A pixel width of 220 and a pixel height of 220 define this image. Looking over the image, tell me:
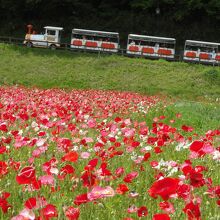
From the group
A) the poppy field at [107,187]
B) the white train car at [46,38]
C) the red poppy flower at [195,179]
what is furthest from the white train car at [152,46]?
the red poppy flower at [195,179]

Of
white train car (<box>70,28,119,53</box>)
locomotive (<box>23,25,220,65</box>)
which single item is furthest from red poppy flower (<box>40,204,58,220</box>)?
white train car (<box>70,28,119,53</box>)

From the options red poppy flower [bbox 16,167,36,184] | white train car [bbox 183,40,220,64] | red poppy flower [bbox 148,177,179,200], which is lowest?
white train car [bbox 183,40,220,64]

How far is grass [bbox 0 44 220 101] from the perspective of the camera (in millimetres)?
30344

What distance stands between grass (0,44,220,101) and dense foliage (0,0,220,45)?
730 inches

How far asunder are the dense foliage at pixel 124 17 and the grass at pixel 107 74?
18.5 m

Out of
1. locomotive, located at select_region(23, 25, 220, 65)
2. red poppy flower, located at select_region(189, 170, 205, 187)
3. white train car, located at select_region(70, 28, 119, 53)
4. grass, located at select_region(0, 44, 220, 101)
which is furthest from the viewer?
white train car, located at select_region(70, 28, 119, 53)

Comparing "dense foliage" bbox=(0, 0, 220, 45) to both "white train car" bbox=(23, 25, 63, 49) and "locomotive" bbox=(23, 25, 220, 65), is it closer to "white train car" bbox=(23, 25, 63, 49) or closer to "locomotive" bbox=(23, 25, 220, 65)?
"white train car" bbox=(23, 25, 63, 49)

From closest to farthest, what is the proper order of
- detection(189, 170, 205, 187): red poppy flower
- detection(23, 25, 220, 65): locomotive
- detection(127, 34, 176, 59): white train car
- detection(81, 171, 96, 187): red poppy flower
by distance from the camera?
detection(189, 170, 205, 187): red poppy flower, detection(81, 171, 96, 187): red poppy flower, detection(23, 25, 220, 65): locomotive, detection(127, 34, 176, 59): white train car

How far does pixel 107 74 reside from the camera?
33156 mm

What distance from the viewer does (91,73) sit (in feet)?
109

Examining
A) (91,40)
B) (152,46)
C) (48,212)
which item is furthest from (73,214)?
(91,40)

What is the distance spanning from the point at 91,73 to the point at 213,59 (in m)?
16.2

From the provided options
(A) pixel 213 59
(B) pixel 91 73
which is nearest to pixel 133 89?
(B) pixel 91 73

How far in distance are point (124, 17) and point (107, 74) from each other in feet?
87.2
